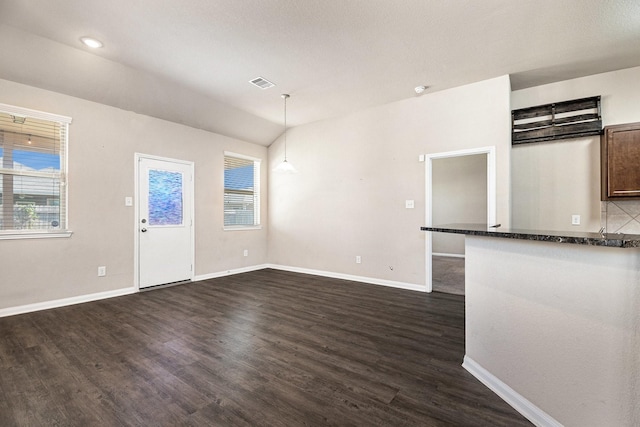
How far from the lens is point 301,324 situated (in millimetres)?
2982

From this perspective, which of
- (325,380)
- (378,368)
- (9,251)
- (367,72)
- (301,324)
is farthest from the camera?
(367,72)

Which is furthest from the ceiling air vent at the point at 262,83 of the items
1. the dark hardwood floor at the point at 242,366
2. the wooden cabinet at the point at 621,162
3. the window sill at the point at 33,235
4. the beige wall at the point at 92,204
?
the wooden cabinet at the point at 621,162

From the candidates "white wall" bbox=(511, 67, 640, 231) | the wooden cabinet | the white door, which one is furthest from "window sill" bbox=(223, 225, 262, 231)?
the wooden cabinet

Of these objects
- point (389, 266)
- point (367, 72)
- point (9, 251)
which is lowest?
point (389, 266)

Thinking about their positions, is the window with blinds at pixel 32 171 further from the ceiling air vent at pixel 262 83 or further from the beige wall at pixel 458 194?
the beige wall at pixel 458 194

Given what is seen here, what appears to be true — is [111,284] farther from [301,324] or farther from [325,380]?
[325,380]

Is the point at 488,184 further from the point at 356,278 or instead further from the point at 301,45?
the point at 301,45

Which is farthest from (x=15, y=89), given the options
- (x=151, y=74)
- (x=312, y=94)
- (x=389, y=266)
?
(x=389, y=266)

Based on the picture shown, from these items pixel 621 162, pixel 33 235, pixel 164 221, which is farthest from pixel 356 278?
pixel 33 235

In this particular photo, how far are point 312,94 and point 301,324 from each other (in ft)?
11.0

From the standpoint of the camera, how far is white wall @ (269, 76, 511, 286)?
385 centimetres

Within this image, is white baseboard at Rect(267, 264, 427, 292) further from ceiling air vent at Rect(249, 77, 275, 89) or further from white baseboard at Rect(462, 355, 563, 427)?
ceiling air vent at Rect(249, 77, 275, 89)

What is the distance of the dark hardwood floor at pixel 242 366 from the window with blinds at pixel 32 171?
1162mm

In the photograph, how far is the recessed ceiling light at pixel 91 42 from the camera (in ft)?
9.51
